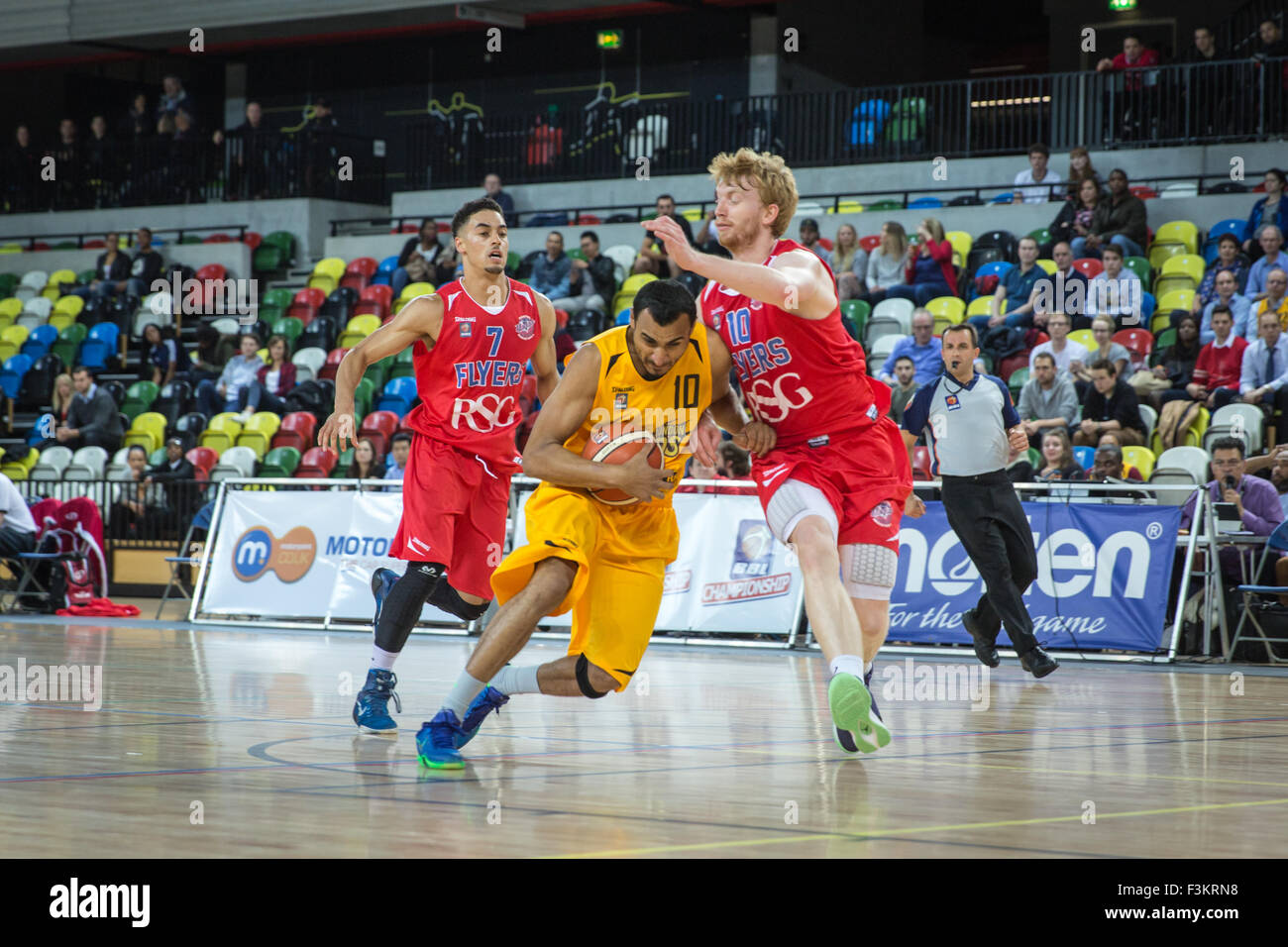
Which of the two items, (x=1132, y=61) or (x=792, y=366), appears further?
(x=1132, y=61)

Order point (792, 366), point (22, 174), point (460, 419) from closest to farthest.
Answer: point (792, 366), point (460, 419), point (22, 174)

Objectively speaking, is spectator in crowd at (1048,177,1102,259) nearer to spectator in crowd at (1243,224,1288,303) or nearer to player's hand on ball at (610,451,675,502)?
spectator in crowd at (1243,224,1288,303)

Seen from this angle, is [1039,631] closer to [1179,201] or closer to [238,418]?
[1179,201]

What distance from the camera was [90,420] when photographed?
64.7ft

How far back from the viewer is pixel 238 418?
19.0m

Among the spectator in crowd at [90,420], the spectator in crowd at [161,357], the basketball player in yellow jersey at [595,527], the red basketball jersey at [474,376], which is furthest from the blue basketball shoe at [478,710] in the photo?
the spectator in crowd at [161,357]

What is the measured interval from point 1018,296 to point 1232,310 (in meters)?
1.96

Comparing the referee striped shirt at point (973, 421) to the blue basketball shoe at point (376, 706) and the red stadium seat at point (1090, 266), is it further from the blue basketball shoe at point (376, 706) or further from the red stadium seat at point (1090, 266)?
the red stadium seat at point (1090, 266)

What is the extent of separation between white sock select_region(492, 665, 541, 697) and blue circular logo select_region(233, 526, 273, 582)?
29.9 feet

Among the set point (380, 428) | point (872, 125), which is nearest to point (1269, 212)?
point (872, 125)

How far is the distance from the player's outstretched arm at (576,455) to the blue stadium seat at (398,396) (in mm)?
13206

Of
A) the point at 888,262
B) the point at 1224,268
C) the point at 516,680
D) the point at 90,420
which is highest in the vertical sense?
the point at 888,262

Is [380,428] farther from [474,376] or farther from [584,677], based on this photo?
[584,677]
